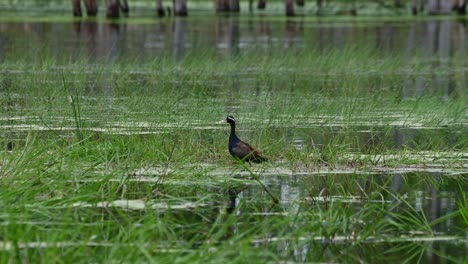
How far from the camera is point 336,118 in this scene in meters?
11.3

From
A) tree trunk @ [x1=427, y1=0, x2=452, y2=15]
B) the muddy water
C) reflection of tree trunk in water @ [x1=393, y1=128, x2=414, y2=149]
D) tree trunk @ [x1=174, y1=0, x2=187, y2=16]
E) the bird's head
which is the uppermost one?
the bird's head

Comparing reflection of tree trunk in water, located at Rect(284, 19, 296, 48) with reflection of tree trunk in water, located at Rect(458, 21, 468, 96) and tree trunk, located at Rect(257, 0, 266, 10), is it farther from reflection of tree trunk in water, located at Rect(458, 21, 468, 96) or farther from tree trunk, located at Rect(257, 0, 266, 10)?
tree trunk, located at Rect(257, 0, 266, 10)

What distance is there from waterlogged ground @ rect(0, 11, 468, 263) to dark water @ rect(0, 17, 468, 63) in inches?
168

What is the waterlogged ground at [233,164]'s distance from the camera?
19.2 feet

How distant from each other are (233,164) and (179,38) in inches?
737

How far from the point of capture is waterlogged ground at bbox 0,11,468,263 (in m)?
5.84

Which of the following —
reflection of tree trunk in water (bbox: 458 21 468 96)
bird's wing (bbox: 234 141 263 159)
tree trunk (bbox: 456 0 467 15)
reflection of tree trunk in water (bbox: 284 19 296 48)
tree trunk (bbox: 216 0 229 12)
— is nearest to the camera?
bird's wing (bbox: 234 141 263 159)

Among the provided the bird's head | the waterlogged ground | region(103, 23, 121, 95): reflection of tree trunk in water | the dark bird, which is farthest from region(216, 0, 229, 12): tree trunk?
the dark bird

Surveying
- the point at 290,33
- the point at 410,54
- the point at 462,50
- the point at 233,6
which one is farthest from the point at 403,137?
the point at 233,6

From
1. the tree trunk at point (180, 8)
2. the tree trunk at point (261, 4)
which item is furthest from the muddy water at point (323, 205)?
the tree trunk at point (261, 4)

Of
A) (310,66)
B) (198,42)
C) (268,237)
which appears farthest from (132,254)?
(198,42)

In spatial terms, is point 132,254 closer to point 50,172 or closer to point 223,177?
point 50,172

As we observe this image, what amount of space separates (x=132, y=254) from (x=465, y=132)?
6.15 m

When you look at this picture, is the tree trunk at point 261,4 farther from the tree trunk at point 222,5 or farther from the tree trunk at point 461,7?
the tree trunk at point 461,7
